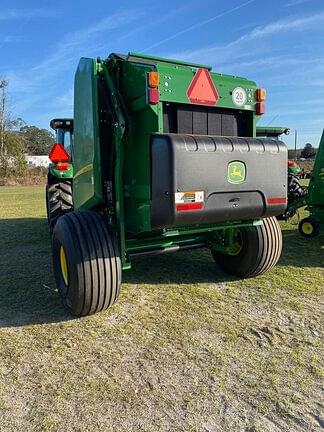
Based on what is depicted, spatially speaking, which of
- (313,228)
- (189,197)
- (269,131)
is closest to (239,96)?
(189,197)

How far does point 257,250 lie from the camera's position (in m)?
4.37

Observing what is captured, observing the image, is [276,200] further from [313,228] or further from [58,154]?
[58,154]

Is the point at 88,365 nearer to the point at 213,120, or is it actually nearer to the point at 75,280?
the point at 75,280

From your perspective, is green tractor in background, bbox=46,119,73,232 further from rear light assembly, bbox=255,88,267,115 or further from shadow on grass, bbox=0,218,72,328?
rear light assembly, bbox=255,88,267,115

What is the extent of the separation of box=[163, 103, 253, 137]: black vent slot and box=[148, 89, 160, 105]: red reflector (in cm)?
19

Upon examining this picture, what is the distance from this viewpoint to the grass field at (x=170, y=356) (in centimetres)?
222

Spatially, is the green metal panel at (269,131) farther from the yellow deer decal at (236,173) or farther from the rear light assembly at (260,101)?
the yellow deer decal at (236,173)

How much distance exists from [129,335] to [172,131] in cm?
166

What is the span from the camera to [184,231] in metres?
3.72

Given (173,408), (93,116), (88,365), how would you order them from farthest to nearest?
(93,116), (88,365), (173,408)

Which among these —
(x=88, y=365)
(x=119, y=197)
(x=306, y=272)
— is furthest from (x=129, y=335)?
(x=306, y=272)

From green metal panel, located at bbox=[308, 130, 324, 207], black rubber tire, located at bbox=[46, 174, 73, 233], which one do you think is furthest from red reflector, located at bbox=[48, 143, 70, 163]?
green metal panel, located at bbox=[308, 130, 324, 207]

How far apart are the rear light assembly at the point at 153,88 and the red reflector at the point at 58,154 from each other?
11.8 ft

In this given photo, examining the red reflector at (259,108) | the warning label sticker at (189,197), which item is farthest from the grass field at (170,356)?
the red reflector at (259,108)
